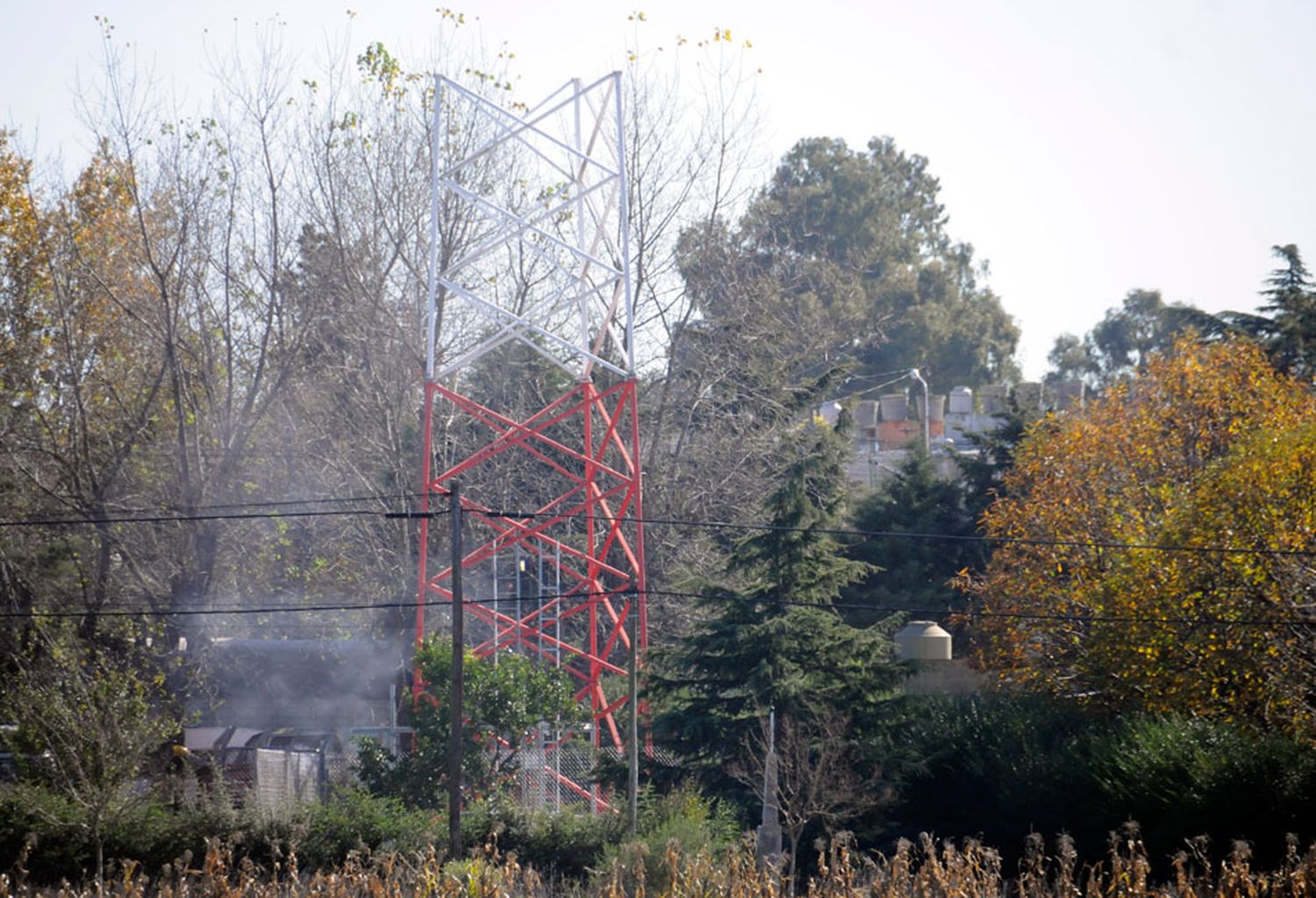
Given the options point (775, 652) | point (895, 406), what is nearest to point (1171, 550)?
point (775, 652)

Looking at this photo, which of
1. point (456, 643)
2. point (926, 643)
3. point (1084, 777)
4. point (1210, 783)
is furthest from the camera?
point (1084, 777)

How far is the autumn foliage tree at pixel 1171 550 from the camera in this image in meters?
21.0

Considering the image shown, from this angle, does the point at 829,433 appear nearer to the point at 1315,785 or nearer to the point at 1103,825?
the point at 1103,825

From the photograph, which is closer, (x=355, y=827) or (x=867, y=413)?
(x=355, y=827)

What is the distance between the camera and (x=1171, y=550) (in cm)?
2217

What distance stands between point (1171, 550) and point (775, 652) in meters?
6.11

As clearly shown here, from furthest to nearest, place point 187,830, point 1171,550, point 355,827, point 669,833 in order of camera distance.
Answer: point 1171,550 < point 187,830 < point 355,827 < point 669,833

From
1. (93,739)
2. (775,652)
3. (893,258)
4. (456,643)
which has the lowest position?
(93,739)

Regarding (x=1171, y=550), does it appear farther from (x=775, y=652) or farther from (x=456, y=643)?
(x=456, y=643)

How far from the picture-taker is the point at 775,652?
23.2 meters

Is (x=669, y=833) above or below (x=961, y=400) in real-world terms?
below

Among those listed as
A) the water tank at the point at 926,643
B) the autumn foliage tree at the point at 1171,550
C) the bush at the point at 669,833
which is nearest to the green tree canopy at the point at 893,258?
the autumn foliage tree at the point at 1171,550

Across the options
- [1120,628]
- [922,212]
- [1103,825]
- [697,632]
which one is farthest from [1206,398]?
Answer: [922,212]

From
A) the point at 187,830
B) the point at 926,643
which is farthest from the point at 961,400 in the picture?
the point at 187,830
